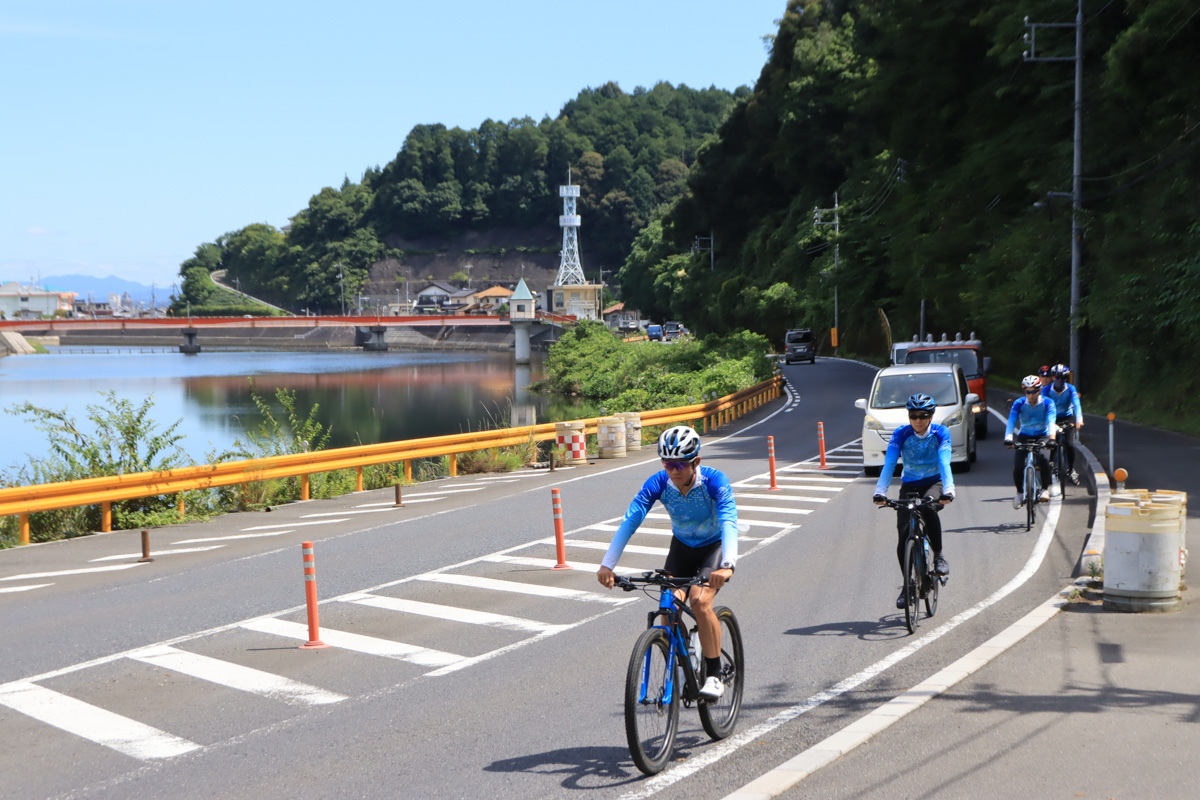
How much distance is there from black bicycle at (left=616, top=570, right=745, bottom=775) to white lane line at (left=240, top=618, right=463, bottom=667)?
282 cm

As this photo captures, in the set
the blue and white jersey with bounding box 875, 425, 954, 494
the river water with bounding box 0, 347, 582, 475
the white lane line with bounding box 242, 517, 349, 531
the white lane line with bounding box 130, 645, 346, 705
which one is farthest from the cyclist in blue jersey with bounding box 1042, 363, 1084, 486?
the river water with bounding box 0, 347, 582, 475

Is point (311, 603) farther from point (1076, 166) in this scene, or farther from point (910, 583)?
point (1076, 166)

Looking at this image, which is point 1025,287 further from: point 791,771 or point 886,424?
point 791,771

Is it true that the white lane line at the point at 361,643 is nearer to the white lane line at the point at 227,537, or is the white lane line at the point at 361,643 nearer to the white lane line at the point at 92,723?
the white lane line at the point at 92,723

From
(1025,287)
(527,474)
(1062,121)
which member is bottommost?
(527,474)

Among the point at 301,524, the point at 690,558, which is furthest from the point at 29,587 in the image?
the point at 690,558

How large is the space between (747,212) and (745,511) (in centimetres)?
8837

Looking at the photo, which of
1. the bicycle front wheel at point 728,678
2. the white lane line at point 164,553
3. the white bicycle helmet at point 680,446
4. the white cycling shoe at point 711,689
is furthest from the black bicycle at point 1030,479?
the white lane line at point 164,553

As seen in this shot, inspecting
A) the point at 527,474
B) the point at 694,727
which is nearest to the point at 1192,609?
the point at 694,727

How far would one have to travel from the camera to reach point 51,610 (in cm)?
1066

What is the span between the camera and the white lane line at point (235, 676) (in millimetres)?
7562

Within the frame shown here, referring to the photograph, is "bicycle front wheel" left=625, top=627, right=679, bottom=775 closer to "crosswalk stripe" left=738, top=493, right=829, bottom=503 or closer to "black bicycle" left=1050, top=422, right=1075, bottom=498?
"crosswalk stripe" left=738, top=493, right=829, bottom=503

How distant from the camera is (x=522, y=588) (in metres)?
11.3

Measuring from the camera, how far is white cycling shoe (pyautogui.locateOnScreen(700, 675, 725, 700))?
6.05 meters
